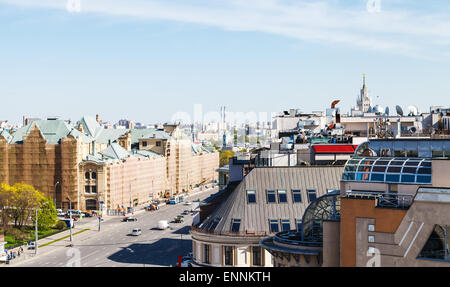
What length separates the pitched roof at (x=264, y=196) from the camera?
229 feet

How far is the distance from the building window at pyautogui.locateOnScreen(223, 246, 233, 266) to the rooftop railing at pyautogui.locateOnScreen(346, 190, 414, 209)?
108 feet

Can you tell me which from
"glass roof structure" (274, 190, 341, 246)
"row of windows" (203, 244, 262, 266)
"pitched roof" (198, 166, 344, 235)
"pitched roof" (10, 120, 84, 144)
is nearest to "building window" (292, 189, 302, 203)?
"pitched roof" (198, 166, 344, 235)

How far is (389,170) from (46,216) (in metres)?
98.5

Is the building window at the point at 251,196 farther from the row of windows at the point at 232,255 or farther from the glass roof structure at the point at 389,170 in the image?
the glass roof structure at the point at 389,170

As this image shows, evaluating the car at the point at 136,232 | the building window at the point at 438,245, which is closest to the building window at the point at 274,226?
the building window at the point at 438,245

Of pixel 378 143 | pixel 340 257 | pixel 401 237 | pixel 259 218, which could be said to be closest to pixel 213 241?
pixel 259 218

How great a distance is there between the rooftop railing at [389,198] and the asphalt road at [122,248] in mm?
56097

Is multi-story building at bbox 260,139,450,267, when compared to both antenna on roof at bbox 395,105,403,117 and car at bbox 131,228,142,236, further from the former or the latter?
car at bbox 131,228,142,236

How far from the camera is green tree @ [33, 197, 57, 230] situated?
12525cm

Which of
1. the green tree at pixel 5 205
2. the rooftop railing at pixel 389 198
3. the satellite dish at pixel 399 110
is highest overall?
the satellite dish at pixel 399 110

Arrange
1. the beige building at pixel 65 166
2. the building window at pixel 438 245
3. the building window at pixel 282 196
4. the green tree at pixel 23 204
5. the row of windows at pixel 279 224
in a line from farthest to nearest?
1. the beige building at pixel 65 166
2. the green tree at pixel 23 204
3. the building window at pixel 282 196
4. the row of windows at pixel 279 224
5. the building window at pixel 438 245
